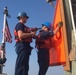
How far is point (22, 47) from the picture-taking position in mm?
7043

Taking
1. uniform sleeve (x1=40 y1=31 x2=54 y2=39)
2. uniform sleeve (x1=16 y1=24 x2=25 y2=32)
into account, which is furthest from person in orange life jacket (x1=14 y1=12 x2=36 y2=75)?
uniform sleeve (x1=40 y1=31 x2=54 y2=39)

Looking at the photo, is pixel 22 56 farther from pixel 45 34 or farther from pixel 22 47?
pixel 45 34

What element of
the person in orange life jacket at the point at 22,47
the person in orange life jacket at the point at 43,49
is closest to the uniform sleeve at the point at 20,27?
the person in orange life jacket at the point at 22,47

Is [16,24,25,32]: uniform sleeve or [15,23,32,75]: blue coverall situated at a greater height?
[16,24,25,32]: uniform sleeve

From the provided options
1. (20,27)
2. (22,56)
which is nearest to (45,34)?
(20,27)

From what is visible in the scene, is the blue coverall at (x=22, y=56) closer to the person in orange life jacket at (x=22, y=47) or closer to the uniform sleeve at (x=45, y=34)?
the person in orange life jacket at (x=22, y=47)

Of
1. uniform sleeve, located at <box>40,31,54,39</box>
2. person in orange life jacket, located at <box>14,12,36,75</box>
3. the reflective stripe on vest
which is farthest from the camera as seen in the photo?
the reflective stripe on vest

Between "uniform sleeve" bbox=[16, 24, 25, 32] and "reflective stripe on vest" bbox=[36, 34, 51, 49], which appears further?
"reflective stripe on vest" bbox=[36, 34, 51, 49]

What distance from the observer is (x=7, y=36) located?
15.2m

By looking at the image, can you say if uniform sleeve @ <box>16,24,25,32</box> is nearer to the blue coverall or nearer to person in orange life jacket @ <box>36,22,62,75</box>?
the blue coverall

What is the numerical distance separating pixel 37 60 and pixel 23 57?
2.98 ft

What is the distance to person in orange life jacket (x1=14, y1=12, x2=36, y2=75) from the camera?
7031mm

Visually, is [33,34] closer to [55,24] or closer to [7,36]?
[55,24]

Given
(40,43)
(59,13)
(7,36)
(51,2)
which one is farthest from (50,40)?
(7,36)
